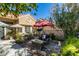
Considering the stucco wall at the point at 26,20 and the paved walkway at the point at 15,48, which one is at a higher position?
the stucco wall at the point at 26,20

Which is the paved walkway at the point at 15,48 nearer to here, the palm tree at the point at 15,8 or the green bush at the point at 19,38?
the green bush at the point at 19,38

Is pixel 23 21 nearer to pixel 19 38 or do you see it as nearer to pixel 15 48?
pixel 19 38

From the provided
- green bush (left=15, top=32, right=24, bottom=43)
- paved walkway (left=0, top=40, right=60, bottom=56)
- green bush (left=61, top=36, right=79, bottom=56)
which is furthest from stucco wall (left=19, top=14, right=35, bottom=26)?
green bush (left=61, top=36, right=79, bottom=56)

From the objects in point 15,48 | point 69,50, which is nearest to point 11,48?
point 15,48

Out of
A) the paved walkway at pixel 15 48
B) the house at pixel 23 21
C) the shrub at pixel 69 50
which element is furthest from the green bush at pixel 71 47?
the house at pixel 23 21

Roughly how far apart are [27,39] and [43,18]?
50cm

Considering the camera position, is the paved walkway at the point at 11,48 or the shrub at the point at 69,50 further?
Answer: the paved walkway at the point at 11,48

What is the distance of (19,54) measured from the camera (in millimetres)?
4441

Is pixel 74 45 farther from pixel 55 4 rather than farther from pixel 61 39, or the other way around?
pixel 55 4

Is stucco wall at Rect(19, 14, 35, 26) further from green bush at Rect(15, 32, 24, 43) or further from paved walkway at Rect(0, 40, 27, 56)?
paved walkway at Rect(0, 40, 27, 56)

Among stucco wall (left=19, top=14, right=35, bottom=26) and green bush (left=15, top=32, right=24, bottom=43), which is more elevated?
→ stucco wall (left=19, top=14, right=35, bottom=26)

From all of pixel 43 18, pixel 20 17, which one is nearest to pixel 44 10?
pixel 43 18

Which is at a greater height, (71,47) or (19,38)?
(19,38)

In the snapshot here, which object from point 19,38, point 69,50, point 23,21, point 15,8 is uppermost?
point 15,8
